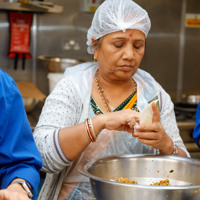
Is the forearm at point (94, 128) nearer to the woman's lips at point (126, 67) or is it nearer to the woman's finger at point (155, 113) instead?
the woman's finger at point (155, 113)

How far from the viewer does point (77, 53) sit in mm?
3783

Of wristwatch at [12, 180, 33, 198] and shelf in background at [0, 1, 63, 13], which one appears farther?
shelf in background at [0, 1, 63, 13]

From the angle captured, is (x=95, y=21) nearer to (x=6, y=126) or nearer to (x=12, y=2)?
(x=6, y=126)

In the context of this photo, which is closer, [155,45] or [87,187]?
[87,187]

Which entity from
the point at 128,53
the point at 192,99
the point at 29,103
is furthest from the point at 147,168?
the point at 192,99

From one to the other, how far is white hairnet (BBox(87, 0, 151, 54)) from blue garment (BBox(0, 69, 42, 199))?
70 cm

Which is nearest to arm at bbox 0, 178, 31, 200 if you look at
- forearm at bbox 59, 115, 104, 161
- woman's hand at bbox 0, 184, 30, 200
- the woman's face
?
woman's hand at bbox 0, 184, 30, 200

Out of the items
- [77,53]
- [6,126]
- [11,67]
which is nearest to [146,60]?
[77,53]

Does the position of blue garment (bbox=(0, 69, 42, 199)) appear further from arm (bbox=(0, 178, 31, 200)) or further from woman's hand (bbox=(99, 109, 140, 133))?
woman's hand (bbox=(99, 109, 140, 133))

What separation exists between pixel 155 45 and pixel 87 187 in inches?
103

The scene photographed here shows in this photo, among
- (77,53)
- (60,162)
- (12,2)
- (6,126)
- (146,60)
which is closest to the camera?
(6,126)

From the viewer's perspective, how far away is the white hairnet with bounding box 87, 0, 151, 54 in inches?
70.9

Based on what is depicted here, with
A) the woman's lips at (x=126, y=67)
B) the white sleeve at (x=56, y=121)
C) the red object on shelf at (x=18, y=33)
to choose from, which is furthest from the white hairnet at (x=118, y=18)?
the red object on shelf at (x=18, y=33)

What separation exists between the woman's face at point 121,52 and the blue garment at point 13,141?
661mm
